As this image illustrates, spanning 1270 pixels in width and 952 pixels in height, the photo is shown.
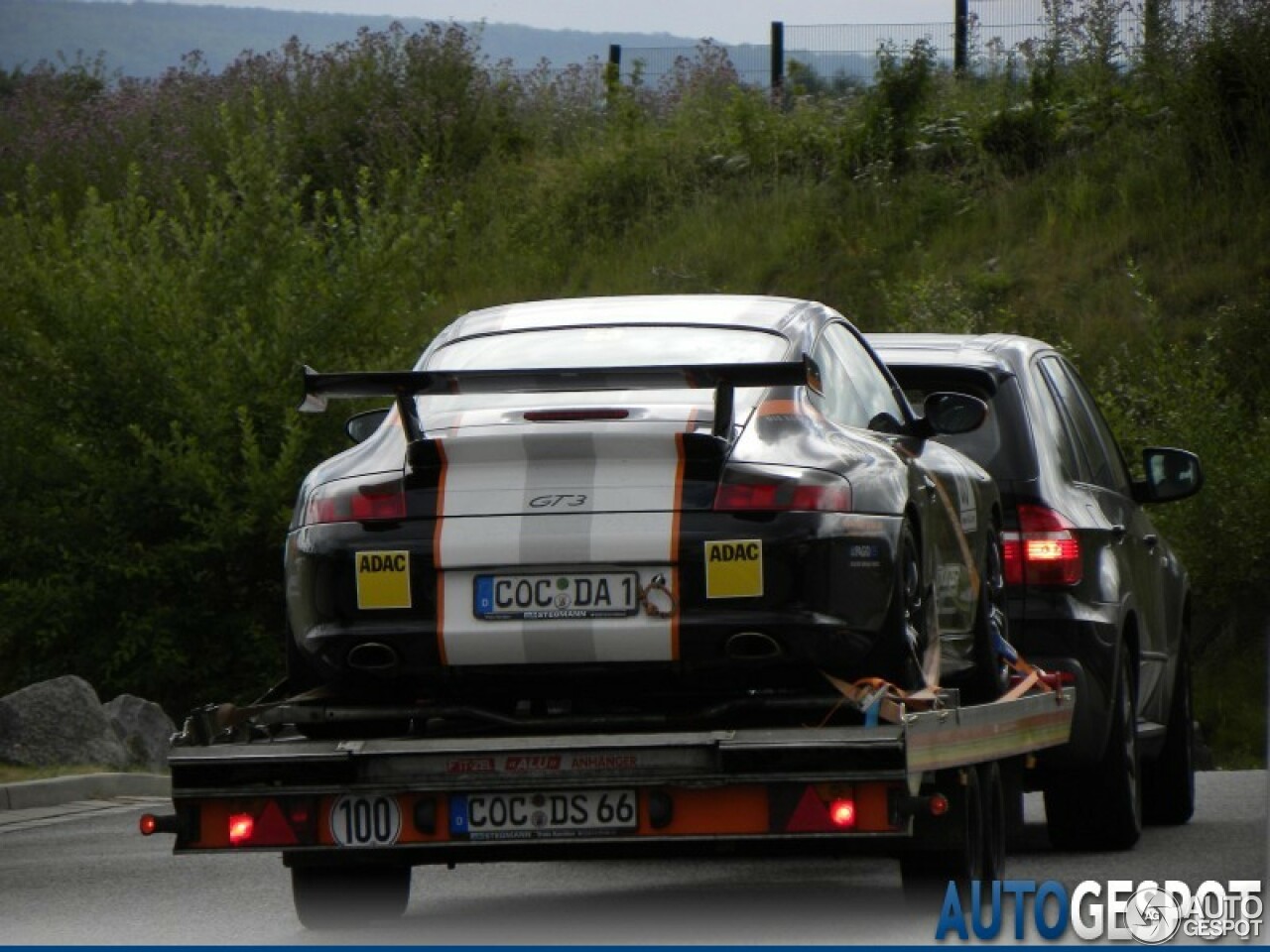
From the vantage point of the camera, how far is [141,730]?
59.3 feet

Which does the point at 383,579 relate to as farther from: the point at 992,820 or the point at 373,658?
the point at 992,820

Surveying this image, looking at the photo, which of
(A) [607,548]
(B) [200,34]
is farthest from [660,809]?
(B) [200,34]

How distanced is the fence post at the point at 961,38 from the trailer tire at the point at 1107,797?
23.4 metres

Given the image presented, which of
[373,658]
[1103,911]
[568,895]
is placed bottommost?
[568,895]

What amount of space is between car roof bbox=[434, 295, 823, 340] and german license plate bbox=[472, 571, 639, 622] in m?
1.44

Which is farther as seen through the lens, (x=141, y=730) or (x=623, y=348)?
(x=141, y=730)

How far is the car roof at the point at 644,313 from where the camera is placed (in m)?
8.91

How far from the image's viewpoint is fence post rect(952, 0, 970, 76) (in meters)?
33.9

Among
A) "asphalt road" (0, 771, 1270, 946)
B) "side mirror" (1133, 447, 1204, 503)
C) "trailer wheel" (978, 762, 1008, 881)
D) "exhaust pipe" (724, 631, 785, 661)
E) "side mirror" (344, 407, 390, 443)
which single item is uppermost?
"side mirror" (344, 407, 390, 443)

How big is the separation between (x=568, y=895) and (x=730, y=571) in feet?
9.01

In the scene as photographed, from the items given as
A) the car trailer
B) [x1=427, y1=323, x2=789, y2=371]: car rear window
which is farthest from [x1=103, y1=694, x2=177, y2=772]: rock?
Result: the car trailer

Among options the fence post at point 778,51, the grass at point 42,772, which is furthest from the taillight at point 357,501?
the fence post at point 778,51

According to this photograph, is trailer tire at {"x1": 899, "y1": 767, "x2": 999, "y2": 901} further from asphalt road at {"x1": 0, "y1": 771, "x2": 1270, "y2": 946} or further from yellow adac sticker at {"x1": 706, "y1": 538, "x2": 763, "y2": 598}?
yellow adac sticker at {"x1": 706, "y1": 538, "x2": 763, "y2": 598}

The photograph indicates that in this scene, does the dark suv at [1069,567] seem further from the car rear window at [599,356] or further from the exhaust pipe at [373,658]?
the exhaust pipe at [373,658]
